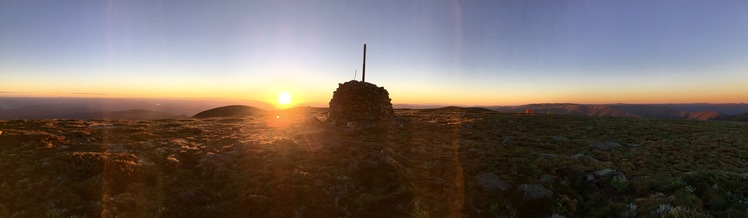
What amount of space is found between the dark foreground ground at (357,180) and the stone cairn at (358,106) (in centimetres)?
1147

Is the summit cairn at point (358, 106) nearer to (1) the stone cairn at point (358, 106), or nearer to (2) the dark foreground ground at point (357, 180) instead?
(1) the stone cairn at point (358, 106)

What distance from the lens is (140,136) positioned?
23.6 m

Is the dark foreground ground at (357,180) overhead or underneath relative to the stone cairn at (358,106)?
underneath

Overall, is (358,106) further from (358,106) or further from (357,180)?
(357,180)

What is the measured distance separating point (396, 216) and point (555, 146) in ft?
51.7

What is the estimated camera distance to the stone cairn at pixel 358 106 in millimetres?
32156

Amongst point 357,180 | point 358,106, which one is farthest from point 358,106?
point 357,180

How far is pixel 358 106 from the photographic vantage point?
32.3 m

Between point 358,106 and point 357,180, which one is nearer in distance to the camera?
point 357,180

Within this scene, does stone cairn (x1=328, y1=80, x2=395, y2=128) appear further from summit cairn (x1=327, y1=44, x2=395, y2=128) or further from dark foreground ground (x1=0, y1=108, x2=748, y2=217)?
dark foreground ground (x1=0, y1=108, x2=748, y2=217)

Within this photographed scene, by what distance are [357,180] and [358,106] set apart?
18648 millimetres

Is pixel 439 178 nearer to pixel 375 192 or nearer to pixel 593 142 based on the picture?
pixel 375 192

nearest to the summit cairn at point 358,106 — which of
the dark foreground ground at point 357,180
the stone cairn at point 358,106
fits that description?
the stone cairn at point 358,106

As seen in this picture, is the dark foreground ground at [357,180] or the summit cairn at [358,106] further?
the summit cairn at [358,106]
